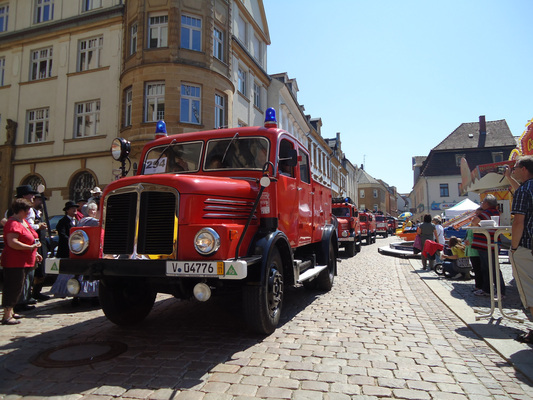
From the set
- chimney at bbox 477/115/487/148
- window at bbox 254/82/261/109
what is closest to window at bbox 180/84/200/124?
window at bbox 254/82/261/109

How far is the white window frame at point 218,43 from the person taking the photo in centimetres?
1664

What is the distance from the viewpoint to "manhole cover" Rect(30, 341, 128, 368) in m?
3.46

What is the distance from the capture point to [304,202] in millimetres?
5941

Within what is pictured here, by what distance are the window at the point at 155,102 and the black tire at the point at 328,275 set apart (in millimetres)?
10711

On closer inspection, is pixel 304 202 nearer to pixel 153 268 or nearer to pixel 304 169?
pixel 304 169

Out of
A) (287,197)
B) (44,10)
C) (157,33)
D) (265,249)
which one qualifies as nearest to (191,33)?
(157,33)

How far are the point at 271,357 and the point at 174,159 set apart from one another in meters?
2.94

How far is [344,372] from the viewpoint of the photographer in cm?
321

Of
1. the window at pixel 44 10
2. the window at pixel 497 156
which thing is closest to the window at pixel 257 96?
the window at pixel 44 10

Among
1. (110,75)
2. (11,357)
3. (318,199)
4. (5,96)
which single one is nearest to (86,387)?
(11,357)

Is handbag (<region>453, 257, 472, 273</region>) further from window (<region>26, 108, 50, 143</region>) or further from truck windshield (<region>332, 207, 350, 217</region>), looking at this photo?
window (<region>26, 108, 50, 143</region>)

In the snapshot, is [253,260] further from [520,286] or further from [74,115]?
[74,115]

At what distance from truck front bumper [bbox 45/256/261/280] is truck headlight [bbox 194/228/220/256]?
135 millimetres

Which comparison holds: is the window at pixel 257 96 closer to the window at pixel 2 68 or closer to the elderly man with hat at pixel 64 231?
the window at pixel 2 68
